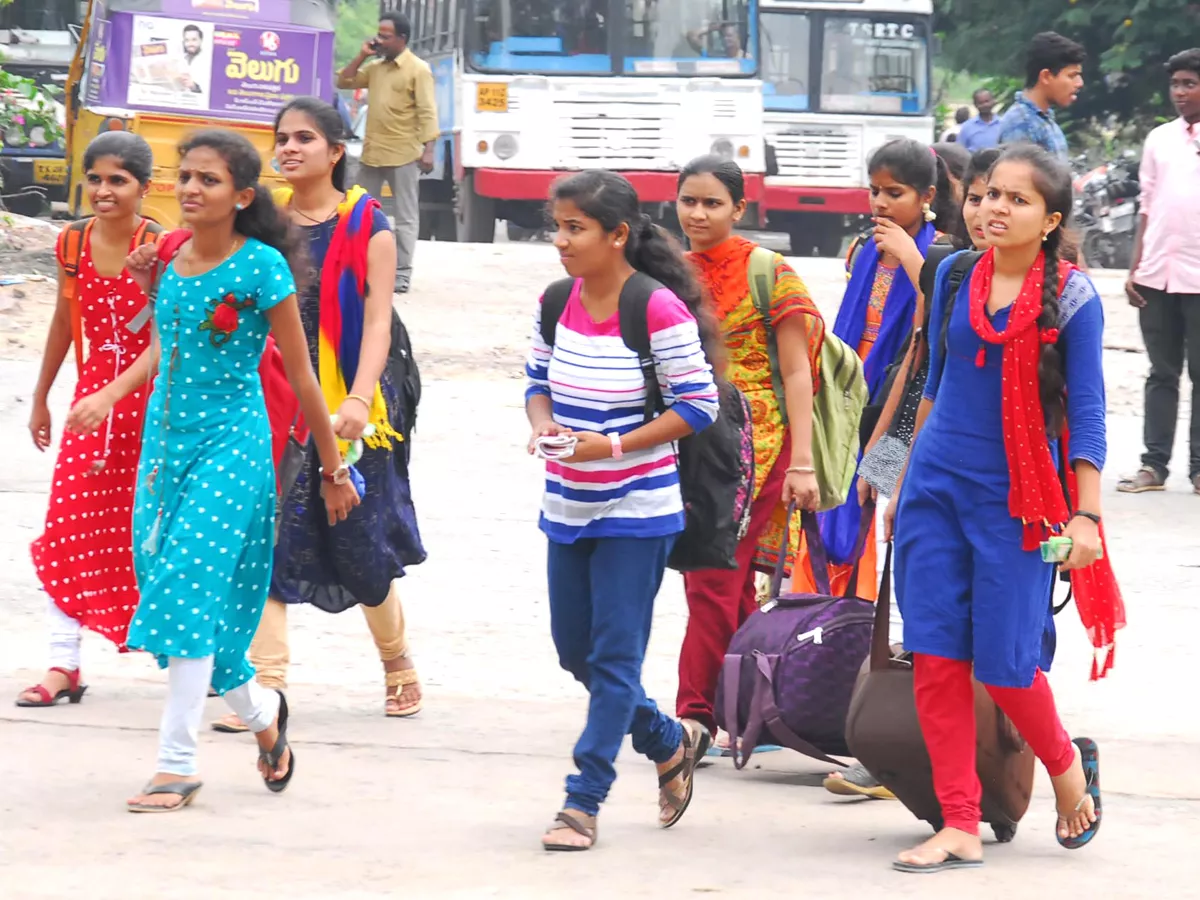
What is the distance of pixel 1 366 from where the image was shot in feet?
37.7

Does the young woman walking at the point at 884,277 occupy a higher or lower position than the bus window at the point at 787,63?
lower

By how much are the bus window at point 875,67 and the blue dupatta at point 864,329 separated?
678 inches

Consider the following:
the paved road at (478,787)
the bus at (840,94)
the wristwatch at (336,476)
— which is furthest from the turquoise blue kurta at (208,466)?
the bus at (840,94)

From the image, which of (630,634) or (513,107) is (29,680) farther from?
(513,107)

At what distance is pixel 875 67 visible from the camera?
75.0ft

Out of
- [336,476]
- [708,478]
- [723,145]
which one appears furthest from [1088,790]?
[723,145]

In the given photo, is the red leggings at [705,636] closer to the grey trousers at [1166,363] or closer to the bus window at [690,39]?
the grey trousers at [1166,363]

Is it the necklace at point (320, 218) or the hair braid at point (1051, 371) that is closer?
the hair braid at point (1051, 371)

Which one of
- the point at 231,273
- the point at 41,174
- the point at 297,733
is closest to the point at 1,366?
the point at 297,733

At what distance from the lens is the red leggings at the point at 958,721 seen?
429 cm

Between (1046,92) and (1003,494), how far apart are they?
4396mm

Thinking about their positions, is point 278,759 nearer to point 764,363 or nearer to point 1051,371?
point 764,363

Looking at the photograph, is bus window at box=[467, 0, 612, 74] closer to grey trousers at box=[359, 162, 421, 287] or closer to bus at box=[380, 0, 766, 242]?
bus at box=[380, 0, 766, 242]

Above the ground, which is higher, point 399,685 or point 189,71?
point 189,71
